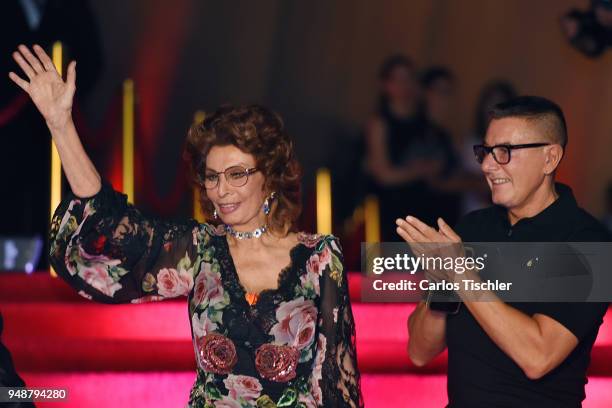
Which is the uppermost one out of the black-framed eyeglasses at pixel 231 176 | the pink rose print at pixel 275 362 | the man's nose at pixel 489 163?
the man's nose at pixel 489 163

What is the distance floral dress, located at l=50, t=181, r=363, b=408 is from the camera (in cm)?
256

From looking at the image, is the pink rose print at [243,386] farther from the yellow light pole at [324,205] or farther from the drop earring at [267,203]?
the yellow light pole at [324,205]

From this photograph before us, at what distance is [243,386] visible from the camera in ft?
8.57

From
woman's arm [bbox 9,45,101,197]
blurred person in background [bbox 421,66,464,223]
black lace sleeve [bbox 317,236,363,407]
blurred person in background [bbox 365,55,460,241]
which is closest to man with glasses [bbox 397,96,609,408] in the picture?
black lace sleeve [bbox 317,236,363,407]

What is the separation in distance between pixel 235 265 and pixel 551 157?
890 millimetres

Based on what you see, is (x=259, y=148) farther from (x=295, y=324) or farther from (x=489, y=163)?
(x=489, y=163)

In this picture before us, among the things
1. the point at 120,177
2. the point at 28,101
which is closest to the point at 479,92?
the point at 120,177

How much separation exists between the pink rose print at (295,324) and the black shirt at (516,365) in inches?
15.5

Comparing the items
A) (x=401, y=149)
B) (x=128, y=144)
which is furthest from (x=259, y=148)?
(x=401, y=149)

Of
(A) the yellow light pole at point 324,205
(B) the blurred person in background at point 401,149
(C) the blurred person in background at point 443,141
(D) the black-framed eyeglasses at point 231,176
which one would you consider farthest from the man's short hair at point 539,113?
(C) the blurred person in background at point 443,141

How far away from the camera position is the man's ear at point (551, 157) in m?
2.76

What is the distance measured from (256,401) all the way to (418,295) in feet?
2.02

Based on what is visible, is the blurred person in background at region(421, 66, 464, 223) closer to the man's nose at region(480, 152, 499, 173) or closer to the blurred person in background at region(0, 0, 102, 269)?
the blurred person in background at region(0, 0, 102, 269)

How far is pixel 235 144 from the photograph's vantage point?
8.86 feet
